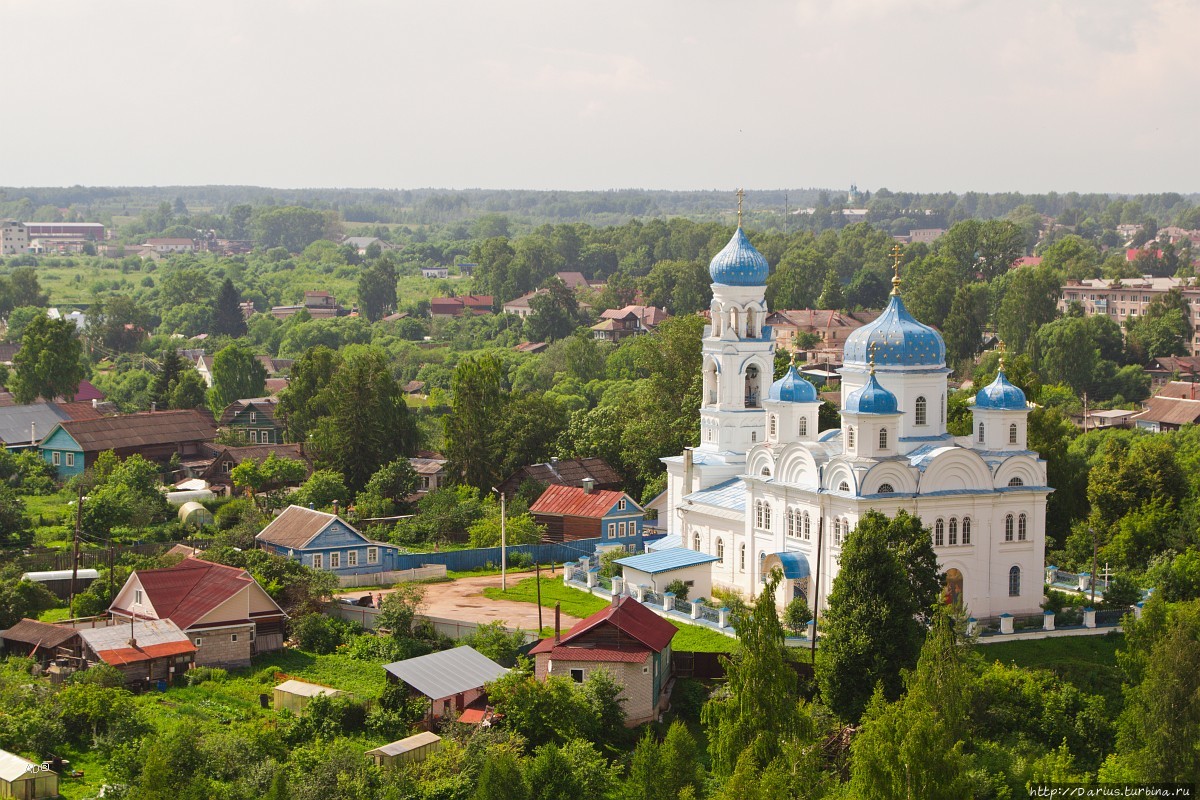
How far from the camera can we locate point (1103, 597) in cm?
3003

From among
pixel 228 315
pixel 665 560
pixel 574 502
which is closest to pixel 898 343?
pixel 665 560

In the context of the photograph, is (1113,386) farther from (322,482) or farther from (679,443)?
(322,482)

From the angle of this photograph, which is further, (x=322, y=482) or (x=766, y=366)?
(x=322, y=482)

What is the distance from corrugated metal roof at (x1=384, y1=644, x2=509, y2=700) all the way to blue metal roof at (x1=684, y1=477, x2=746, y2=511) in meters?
6.89

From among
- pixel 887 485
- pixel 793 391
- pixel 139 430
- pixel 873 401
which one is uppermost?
pixel 873 401

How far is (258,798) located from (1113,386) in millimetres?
47408

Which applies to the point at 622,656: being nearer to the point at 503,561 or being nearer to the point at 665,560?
the point at 665,560

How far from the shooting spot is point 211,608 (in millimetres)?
27531

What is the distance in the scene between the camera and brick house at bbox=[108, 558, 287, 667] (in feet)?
90.0

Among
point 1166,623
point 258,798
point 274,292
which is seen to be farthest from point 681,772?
point 274,292

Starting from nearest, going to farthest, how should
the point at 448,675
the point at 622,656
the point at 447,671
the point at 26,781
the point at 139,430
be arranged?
the point at 26,781 → the point at 622,656 → the point at 448,675 → the point at 447,671 → the point at 139,430

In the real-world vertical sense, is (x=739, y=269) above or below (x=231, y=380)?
above

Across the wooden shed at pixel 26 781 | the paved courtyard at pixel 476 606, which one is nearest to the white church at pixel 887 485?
the paved courtyard at pixel 476 606

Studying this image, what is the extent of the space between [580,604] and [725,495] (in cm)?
354
